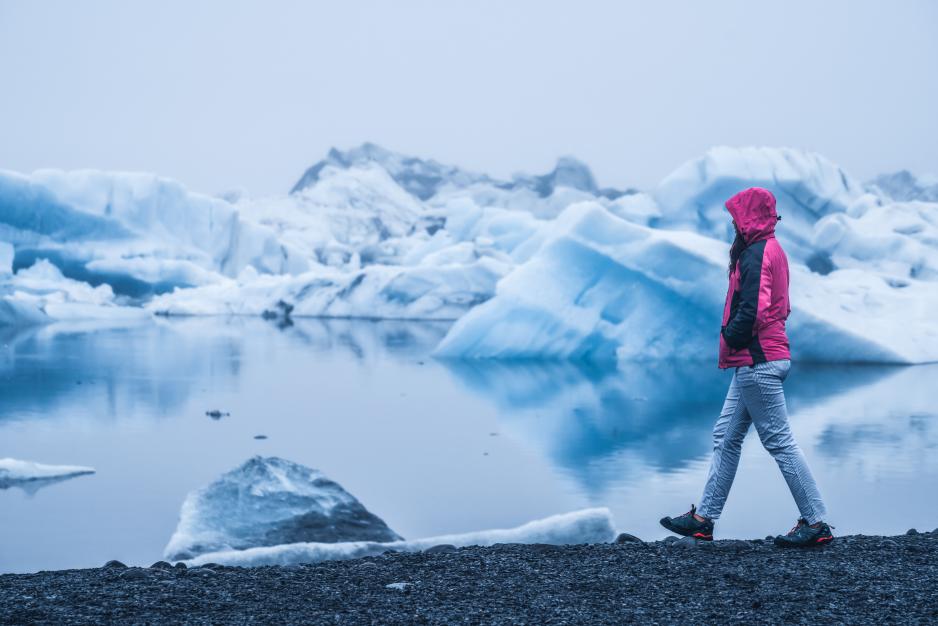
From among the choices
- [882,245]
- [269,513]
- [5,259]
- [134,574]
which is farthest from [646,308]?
[5,259]

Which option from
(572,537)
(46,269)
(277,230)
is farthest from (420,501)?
(277,230)

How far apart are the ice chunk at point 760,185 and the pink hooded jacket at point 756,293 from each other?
1664cm

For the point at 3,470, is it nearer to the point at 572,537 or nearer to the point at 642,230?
the point at 572,537

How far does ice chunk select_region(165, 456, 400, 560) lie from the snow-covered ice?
812 centimetres

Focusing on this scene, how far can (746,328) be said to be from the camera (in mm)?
2746

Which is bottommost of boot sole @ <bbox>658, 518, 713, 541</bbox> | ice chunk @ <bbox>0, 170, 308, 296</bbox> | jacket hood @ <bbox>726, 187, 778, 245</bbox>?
boot sole @ <bbox>658, 518, 713, 541</bbox>

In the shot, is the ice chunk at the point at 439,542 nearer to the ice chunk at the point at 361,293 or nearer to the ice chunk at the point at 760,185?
the ice chunk at the point at 760,185

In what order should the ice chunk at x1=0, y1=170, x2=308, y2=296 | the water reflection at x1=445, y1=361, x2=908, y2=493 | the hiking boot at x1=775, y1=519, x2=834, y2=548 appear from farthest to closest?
1. the ice chunk at x1=0, y1=170, x2=308, y2=296
2. the water reflection at x1=445, y1=361, x2=908, y2=493
3. the hiking boot at x1=775, y1=519, x2=834, y2=548

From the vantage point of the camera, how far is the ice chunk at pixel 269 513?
156 inches

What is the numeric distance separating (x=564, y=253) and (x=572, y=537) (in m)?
9.35

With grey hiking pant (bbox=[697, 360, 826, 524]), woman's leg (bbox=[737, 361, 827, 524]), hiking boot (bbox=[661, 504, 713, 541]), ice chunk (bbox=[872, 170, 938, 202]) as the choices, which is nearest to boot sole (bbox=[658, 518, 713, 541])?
hiking boot (bbox=[661, 504, 713, 541])

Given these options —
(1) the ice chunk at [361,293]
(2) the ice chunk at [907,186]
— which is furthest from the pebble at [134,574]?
(2) the ice chunk at [907,186]

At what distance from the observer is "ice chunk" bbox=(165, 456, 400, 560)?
3.96m

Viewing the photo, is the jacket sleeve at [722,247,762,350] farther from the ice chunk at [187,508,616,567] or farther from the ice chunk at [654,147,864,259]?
the ice chunk at [654,147,864,259]
